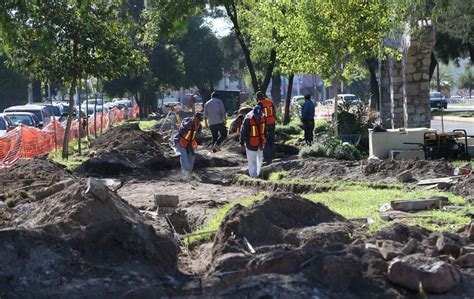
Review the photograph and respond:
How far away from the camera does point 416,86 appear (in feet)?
92.9

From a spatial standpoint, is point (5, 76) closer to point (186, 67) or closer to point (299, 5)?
point (186, 67)

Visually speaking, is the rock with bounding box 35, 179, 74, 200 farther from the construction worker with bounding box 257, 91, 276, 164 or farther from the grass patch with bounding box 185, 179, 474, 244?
the construction worker with bounding box 257, 91, 276, 164

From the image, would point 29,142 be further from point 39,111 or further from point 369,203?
point 369,203

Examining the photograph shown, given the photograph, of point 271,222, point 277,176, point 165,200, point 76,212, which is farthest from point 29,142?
point 271,222

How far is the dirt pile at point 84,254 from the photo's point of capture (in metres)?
8.38

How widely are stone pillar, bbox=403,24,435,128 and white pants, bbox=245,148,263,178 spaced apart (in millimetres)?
9965

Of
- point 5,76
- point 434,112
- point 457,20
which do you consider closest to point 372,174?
point 457,20

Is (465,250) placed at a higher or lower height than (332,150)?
lower

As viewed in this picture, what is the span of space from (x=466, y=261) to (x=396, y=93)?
2303cm

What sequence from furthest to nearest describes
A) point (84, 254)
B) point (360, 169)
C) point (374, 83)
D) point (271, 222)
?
point (374, 83) → point (360, 169) → point (271, 222) → point (84, 254)

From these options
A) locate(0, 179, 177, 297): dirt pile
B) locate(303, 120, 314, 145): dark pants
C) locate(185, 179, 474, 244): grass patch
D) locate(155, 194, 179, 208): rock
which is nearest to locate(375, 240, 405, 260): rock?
locate(185, 179, 474, 244): grass patch

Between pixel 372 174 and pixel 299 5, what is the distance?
7295mm

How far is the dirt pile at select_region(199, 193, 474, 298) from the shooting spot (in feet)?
25.7

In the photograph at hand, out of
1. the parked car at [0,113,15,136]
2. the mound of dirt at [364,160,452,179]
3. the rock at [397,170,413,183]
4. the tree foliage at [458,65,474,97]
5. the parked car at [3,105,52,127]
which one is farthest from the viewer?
the tree foliage at [458,65,474,97]
